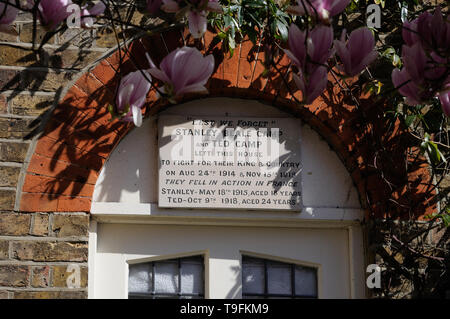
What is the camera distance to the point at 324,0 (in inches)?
82.2

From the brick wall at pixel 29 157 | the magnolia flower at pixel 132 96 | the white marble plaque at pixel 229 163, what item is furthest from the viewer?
the white marble plaque at pixel 229 163

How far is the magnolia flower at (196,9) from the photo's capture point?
207cm

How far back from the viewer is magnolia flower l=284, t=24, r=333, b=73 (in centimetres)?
210

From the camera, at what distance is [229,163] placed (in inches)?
127

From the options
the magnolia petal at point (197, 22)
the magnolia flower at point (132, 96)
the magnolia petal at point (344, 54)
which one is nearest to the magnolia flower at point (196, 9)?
the magnolia petal at point (197, 22)

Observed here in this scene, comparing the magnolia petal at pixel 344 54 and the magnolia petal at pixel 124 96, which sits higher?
the magnolia petal at pixel 344 54

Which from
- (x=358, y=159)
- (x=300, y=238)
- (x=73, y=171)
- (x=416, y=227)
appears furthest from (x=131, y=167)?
(x=416, y=227)

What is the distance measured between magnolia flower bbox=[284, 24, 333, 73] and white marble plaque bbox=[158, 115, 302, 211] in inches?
46.2

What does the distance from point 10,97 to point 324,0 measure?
168cm

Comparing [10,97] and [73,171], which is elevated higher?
[10,97]

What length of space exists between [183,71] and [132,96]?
0.25 m

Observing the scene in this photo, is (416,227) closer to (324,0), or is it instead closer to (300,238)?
(300,238)

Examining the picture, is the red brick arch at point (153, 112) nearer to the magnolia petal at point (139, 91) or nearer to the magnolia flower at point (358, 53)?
the magnolia petal at point (139, 91)

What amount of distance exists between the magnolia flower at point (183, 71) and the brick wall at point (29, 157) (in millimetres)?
1170
